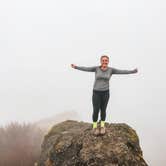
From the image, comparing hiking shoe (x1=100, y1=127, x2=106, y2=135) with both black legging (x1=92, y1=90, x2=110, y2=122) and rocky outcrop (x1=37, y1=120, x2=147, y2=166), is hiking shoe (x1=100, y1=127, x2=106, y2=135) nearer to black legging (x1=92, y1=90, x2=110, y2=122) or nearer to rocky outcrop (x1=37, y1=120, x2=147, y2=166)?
rocky outcrop (x1=37, y1=120, x2=147, y2=166)

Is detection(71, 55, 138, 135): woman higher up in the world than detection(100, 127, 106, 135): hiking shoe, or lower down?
higher up

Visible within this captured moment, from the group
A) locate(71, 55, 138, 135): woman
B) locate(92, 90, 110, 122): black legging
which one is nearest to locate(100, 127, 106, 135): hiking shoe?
locate(71, 55, 138, 135): woman

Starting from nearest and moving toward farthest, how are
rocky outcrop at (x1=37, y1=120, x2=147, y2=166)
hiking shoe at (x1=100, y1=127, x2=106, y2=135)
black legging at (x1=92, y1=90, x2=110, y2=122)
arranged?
rocky outcrop at (x1=37, y1=120, x2=147, y2=166) → hiking shoe at (x1=100, y1=127, x2=106, y2=135) → black legging at (x1=92, y1=90, x2=110, y2=122)

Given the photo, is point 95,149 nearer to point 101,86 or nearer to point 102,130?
point 102,130

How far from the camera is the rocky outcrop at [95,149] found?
31.3 ft

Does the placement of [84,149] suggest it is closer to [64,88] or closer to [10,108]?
[10,108]

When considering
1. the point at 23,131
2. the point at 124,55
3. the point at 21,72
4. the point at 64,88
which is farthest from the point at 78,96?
the point at 124,55

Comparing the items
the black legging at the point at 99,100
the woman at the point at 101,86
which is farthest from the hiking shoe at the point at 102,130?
the black legging at the point at 99,100

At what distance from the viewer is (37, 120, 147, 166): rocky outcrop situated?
954 centimetres

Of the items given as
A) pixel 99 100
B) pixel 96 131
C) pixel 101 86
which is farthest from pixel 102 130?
pixel 101 86

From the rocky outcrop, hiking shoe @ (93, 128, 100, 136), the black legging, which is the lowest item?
the rocky outcrop

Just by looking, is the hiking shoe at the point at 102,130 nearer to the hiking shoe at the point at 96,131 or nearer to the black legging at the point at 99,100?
the hiking shoe at the point at 96,131

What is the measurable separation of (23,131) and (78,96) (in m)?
70.4

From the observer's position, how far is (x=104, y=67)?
10.7 meters
